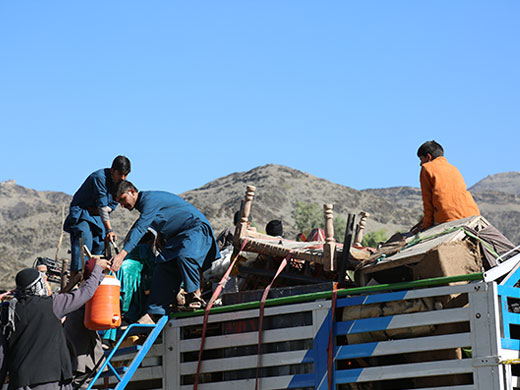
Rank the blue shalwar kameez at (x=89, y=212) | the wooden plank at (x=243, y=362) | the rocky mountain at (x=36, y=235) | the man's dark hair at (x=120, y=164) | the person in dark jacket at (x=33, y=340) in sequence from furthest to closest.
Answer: the rocky mountain at (x=36, y=235)
the blue shalwar kameez at (x=89, y=212)
the man's dark hair at (x=120, y=164)
the wooden plank at (x=243, y=362)
the person in dark jacket at (x=33, y=340)

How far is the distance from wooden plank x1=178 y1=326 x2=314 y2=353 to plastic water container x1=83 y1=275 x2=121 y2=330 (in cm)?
75

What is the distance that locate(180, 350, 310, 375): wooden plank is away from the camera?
22.9 ft

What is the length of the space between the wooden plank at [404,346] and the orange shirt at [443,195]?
1.73 metres

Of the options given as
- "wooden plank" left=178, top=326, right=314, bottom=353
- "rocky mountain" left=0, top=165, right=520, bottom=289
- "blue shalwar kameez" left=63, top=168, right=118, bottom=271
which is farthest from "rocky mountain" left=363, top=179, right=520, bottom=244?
"wooden plank" left=178, top=326, right=314, bottom=353

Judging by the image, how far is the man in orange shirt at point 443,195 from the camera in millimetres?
7750

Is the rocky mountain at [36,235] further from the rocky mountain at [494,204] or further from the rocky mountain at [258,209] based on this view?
the rocky mountain at [494,204]

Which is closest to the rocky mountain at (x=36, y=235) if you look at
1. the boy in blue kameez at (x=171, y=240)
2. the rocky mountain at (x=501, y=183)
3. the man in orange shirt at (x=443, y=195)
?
the boy in blue kameez at (x=171, y=240)

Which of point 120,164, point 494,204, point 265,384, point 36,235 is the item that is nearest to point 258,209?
point 36,235

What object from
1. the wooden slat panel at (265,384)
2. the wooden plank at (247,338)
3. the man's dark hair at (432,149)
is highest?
the man's dark hair at (432,149)

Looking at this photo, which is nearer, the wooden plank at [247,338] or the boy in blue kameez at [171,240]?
the wooden plank at [247,338]

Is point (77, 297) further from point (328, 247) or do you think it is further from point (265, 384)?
point (328, 247)

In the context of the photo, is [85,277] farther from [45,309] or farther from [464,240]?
[464,240]

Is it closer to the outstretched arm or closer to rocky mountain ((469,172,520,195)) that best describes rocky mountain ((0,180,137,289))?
the outstretched arm

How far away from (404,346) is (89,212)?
14.5ft
